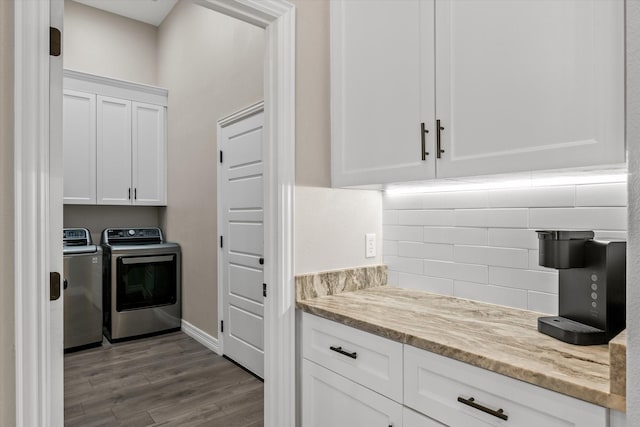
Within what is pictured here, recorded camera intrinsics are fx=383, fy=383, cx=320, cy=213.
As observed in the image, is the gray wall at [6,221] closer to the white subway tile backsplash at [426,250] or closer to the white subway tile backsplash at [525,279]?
the white subway tile backsplash at [426,250]

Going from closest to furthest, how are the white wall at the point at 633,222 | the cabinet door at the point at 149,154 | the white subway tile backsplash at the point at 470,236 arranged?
1. the white wall at the point at 633,222
2. the white subway tile backsplash at the point at 470,236
3. the cabinet door at the point at 149,154

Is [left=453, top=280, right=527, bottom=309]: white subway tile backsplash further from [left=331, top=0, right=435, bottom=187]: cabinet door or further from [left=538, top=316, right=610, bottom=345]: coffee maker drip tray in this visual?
[left=331, top=0, right=435, bottom=187]: cabinet door

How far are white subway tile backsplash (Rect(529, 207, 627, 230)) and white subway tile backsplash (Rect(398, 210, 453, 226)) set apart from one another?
0.37 metres

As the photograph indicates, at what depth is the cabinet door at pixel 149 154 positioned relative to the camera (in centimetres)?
429

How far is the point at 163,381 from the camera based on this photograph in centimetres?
290

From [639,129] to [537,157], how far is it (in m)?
0.52

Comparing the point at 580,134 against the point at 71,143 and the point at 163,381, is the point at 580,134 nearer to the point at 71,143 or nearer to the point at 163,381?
the point at 163,381

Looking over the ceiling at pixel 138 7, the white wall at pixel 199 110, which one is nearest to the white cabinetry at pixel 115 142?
the white wall at pixel 199 110

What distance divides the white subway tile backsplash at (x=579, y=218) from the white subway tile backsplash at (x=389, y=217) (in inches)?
26.3

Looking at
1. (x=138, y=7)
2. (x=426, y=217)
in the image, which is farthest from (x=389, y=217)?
(x=138, y=7)

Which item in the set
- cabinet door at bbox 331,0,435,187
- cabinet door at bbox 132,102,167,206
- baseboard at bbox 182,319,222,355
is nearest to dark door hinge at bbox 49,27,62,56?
cabinet door at bbox 331,0,435,187

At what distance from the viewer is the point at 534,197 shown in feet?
Result: 4.91

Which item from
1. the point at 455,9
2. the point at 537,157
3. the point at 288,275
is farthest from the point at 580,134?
the point at 288,275

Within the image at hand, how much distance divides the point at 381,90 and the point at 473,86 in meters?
0.41
